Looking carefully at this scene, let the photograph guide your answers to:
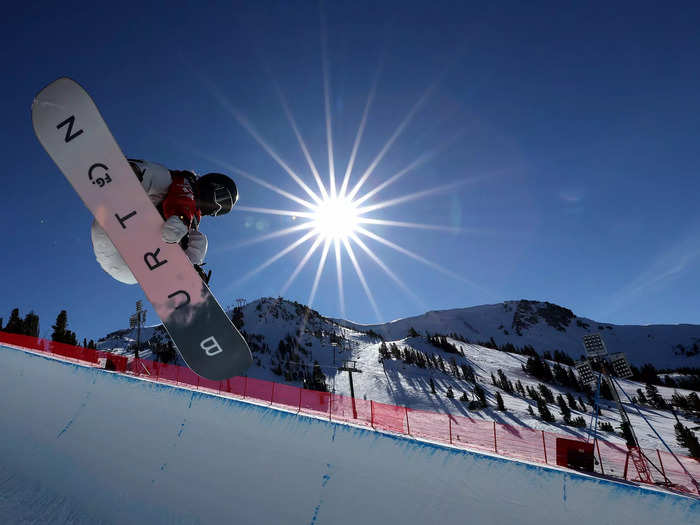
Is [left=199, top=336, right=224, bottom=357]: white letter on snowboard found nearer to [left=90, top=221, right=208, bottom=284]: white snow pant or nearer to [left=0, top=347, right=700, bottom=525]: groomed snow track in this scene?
[left=90, top=221, right=208, bottom=284]: white snow pant

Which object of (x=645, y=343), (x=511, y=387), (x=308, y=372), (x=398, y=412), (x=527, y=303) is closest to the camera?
(x=398, y=412)

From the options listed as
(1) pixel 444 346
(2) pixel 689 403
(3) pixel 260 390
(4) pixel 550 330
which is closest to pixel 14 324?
(3) pixel 260 390

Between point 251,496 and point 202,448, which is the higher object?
point 202,448

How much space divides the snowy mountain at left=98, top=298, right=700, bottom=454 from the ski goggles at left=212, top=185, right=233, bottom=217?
21.4 m

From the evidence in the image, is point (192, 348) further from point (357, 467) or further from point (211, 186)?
point (357, 467)

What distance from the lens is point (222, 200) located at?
2.70 m

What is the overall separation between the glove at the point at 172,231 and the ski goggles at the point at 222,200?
1.33 feet

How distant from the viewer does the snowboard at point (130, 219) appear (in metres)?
2.50

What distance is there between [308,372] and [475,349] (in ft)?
145

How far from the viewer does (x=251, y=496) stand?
318 cm

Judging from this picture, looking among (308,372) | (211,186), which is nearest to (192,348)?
(211,186)

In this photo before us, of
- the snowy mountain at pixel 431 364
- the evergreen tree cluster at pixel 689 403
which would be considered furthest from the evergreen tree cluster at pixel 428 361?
the evergreen tree cluster at pixel 689 403

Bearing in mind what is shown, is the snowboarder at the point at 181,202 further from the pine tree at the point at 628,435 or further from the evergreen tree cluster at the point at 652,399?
the evergreen tree cluster at the point at 652,399

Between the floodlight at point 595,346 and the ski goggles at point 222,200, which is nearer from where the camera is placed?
the ski goggles at point 222,200
